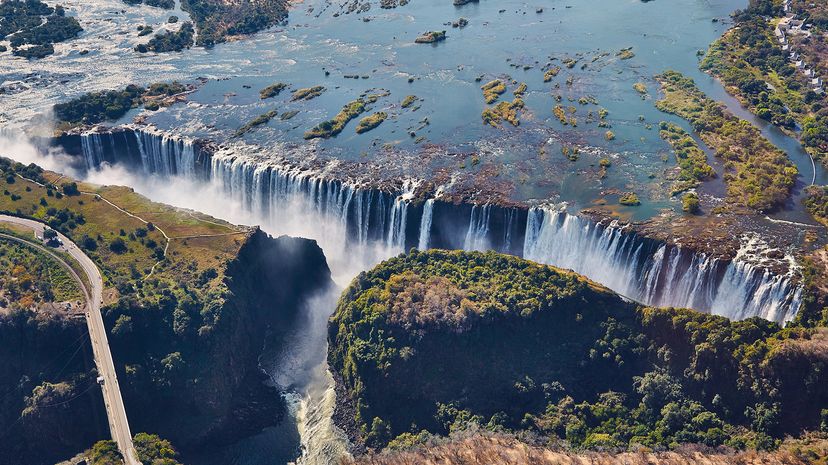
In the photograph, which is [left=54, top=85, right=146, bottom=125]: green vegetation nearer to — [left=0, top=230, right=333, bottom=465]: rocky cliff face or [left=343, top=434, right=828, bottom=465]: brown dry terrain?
[left=0, top=230, right=333, bottom=465]: rocky cliff face

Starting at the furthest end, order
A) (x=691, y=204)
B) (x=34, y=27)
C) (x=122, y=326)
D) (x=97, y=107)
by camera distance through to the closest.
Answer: (x=34, y=27)
(x=97, y=107)
(x=691, y=204)
(x=122, y=326)

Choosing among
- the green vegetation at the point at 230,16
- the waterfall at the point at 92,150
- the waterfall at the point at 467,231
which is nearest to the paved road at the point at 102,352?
the waterfall at the point at 467,231

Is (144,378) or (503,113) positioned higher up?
(503,113)

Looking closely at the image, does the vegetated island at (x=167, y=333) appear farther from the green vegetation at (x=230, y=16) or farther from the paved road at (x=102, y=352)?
the green vegetation at (x=230, y=16)

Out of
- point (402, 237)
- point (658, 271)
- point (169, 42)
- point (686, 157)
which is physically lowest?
point (402, 237)

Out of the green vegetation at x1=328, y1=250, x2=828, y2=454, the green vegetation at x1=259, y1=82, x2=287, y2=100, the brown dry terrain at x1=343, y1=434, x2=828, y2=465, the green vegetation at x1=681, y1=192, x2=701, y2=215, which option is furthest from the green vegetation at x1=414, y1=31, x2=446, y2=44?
the brown dry terrain at x1=343, y1=434, x2=828, y2=465

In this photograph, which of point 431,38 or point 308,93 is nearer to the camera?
point 308,93

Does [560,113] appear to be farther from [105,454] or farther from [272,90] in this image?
[105,454]

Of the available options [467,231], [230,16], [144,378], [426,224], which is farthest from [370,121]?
[230,16]
